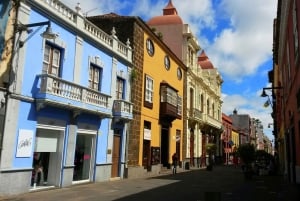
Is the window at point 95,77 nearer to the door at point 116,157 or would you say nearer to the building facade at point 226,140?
the door at point 116,157

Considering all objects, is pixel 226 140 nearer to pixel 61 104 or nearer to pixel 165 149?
pixel 165 149

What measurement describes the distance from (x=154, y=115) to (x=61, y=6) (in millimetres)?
12450

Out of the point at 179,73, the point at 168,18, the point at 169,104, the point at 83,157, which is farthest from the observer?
the point at 168,18

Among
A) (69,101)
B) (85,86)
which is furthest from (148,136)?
(69,101)

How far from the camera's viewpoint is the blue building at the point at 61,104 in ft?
42.5

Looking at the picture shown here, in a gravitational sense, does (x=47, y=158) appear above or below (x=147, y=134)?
below

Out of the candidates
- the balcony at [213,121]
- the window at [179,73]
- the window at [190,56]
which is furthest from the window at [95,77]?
the balcony at [213,121]

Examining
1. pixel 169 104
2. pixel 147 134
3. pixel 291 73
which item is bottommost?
pixel 147 134

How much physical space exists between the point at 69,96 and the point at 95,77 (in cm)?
346

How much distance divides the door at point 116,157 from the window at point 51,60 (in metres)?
6.35

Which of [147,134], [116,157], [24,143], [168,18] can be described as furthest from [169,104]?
[24,143]

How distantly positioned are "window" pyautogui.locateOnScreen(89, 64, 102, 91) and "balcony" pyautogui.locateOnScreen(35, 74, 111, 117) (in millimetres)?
689

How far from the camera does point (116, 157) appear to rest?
67.2 feet

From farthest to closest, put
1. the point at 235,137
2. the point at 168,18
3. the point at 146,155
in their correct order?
the point at 235,137
the point at 168,18
the point at 146,155
